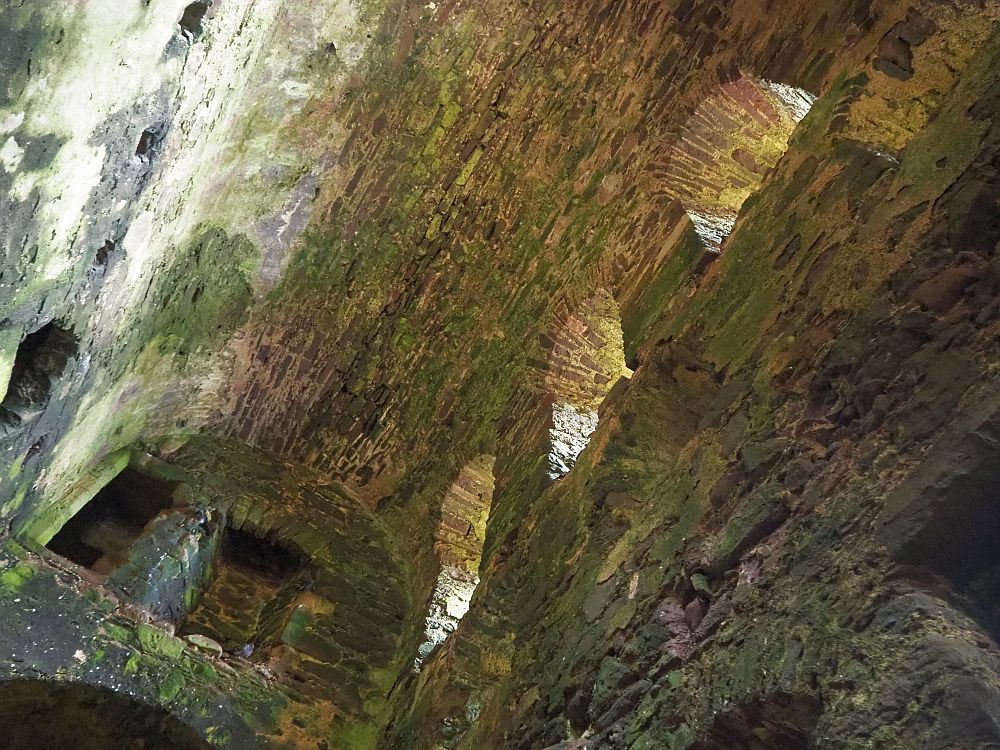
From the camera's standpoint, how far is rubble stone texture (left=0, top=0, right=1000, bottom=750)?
5.99 feet

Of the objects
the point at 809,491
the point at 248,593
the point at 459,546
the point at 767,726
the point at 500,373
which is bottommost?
the point at 248,593

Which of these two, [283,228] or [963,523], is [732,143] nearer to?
[283,228]

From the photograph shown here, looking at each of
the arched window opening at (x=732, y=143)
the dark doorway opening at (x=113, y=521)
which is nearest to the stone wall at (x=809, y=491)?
the arched window opening at (x=732, y=143)

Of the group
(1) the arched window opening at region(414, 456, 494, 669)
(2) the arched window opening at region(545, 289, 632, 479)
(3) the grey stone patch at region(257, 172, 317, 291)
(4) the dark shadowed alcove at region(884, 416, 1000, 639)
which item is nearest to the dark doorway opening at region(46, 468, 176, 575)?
(3) the grey stone patch at region(257, 172, 317, 291)

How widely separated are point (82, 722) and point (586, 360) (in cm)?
361

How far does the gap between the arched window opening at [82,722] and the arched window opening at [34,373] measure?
1349 millimetres

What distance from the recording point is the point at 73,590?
4.16 metres

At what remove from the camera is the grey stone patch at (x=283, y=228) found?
17.7ft

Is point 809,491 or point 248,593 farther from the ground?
point 809,491

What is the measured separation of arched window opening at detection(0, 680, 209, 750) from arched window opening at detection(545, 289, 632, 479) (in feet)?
8.92

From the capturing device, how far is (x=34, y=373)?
3.32 meters

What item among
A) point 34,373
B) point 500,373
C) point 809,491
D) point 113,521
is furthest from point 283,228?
point 809,491

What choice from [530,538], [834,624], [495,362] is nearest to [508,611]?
[530,538]

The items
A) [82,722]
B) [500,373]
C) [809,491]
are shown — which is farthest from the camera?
[500,373]
